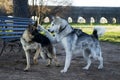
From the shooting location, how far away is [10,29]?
1284cm

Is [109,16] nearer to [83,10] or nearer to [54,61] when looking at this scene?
[83,10]

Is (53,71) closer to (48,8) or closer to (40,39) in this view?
(40,39)

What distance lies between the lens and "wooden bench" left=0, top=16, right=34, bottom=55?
41.1 feet

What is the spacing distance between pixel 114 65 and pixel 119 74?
1452mm

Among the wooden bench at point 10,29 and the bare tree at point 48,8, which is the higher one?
the wooden bench at point 10,29

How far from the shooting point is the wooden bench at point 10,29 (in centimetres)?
1253

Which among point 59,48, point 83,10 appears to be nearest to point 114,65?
point 59,48

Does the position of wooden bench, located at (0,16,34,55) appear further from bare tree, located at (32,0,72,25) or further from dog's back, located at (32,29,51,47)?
bare tree, located at (32,0,72,25)

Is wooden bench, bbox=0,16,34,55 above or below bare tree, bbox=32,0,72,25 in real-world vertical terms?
above

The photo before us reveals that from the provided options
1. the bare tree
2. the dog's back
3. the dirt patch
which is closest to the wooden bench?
the dirt patch

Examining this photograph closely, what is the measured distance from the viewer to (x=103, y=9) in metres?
44.8

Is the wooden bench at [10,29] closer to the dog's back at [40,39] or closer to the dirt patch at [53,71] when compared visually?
the dirt patch at [53,71]

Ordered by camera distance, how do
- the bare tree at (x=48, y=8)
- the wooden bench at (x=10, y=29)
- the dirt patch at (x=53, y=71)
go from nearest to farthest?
the dirt patch at (x=53, y=71), the wooden bench at (x=10, y=29), the bare tree at (x=48, y=8)

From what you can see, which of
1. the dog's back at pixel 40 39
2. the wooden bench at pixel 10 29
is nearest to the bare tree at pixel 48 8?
the wooden bench at pixel 10 29
